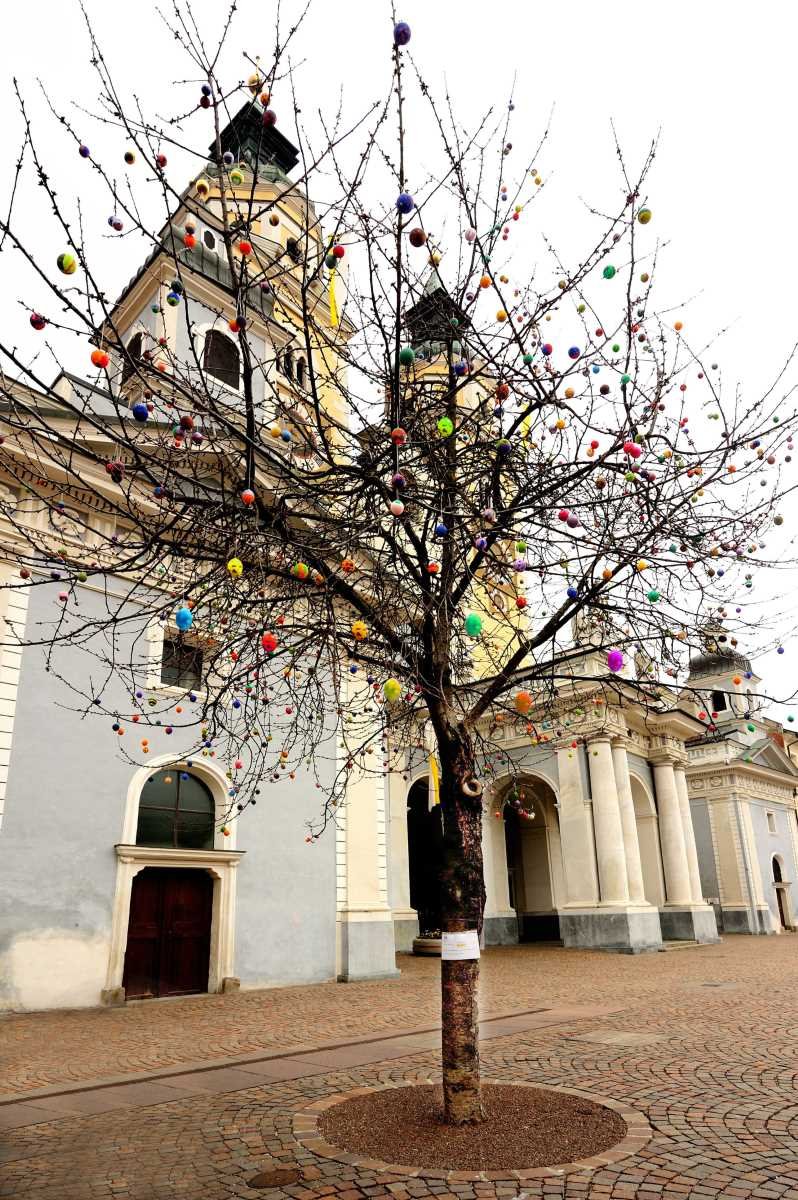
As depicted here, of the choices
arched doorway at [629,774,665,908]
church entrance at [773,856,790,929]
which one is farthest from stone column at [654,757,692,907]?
church entrance at [773,856,790,929]

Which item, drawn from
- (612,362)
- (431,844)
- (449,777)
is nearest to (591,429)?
(612,362)

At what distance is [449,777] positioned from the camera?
6188 millimetres

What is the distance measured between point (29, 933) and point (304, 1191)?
9120mm

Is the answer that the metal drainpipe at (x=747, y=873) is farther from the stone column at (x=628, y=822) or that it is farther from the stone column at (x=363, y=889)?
the stone column at (x=363, y=889)

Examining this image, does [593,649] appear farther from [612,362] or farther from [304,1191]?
[304,1191]

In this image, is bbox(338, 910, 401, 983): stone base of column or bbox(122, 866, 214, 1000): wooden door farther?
bbox(338, 910, 401, 983): stone base of column

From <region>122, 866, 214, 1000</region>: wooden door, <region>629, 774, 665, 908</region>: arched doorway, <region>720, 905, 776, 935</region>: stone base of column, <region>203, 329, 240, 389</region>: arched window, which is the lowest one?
<region>720, 905, 776, 935</region>: stone base of column

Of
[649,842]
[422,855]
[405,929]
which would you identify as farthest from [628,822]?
[405,929]

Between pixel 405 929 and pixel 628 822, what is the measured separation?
750 cm

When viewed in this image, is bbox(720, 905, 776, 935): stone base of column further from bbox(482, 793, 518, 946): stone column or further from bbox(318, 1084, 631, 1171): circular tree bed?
bbox(318, 1084, 631, 1171): circular tree bed

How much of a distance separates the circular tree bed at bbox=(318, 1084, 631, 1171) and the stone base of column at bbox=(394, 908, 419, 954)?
1888 centimetres

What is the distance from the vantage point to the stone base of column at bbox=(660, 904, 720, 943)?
27.0m

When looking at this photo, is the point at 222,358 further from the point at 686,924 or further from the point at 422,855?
the point at 686,924

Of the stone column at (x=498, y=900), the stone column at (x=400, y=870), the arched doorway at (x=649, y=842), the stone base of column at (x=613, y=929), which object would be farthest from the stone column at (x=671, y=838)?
the stone column at (x=400, y=870)
